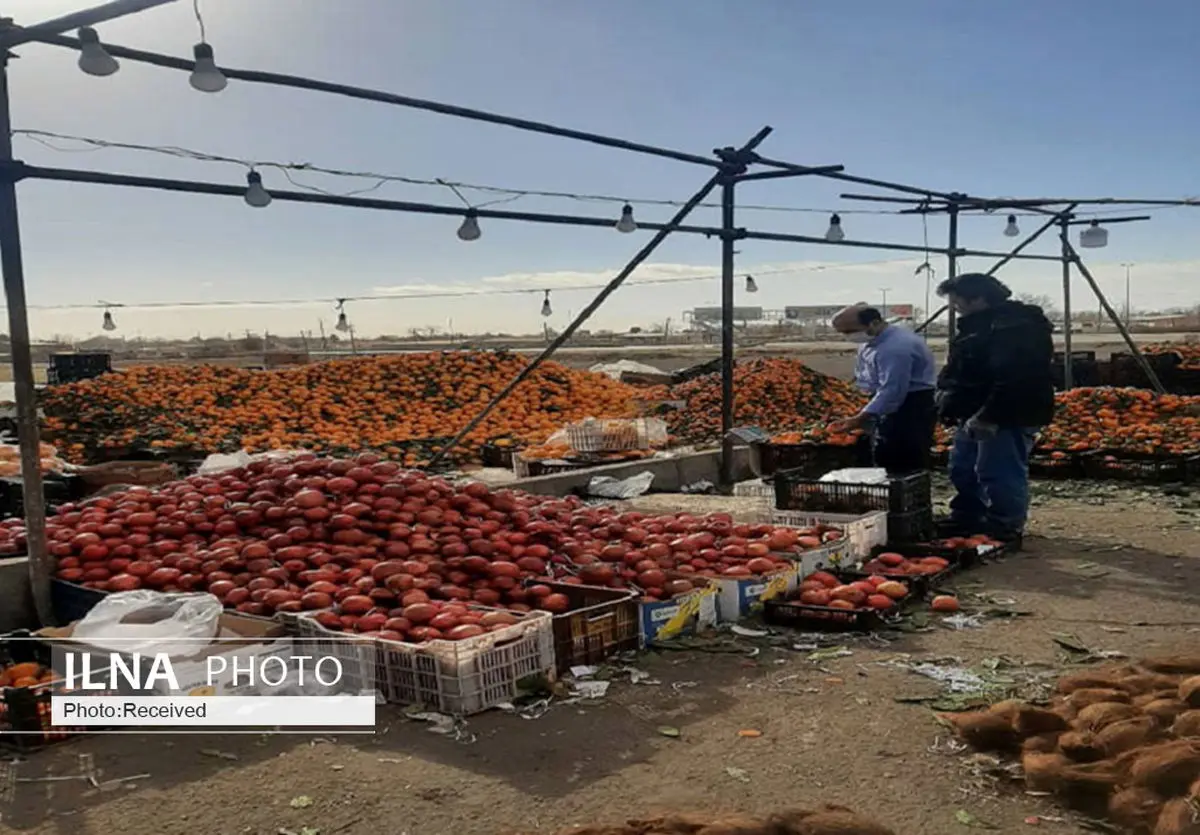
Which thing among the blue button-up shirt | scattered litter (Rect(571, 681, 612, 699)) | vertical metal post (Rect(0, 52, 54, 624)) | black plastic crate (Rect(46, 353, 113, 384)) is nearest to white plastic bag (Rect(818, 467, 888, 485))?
the blue button-up shirt

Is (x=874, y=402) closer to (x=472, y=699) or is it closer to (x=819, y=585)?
(x=819, y=585)

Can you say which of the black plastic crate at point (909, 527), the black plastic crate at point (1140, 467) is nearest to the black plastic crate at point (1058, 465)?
the black plastic crate at point (1140, 467)

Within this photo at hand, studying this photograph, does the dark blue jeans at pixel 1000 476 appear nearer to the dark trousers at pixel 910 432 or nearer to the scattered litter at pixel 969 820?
the dark trousers at pixel 910 432

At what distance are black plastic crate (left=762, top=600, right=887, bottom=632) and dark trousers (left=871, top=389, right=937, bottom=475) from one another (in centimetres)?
267

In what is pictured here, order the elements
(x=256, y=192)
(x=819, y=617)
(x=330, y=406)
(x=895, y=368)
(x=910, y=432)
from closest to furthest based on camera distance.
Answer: (x=819, y=617) < (x=256, y=192) < (x=895, y=368) < (x=910, y=432) < (x=330, y=406)

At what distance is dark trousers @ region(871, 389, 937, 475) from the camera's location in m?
8.30

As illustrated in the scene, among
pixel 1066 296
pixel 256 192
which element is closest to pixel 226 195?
pixel 256 192

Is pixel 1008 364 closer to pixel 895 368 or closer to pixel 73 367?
pixel 895 368

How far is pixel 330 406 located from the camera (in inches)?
704

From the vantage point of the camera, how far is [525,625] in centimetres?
490

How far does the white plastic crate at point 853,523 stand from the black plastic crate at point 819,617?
1.22 metres

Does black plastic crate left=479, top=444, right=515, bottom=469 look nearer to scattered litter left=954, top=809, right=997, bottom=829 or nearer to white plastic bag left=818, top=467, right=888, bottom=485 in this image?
white plastic bag left=818, top=467, right=888, bottom=485

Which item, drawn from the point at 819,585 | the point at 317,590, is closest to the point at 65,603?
the point at 317,590

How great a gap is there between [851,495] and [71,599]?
527 cm
